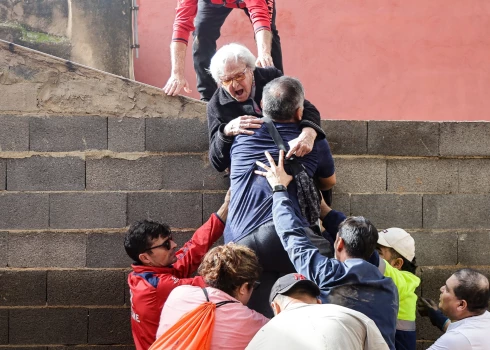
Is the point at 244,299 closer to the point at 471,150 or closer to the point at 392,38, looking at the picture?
the point at 471,150

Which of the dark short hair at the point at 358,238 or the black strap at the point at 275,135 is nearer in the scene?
the dark short hair at the point at 358,238

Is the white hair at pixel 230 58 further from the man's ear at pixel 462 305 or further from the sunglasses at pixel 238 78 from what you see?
the man's ear at pixel 462 305

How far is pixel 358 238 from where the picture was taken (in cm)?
341

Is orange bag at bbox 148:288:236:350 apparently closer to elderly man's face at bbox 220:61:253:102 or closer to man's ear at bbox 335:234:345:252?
man's ear at bbox 335:234:345:252

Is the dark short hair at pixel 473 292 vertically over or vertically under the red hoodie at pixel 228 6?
under

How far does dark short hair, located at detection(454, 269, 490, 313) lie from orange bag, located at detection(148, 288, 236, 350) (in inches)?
48.4

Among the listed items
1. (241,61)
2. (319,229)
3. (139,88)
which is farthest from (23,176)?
(319,229)

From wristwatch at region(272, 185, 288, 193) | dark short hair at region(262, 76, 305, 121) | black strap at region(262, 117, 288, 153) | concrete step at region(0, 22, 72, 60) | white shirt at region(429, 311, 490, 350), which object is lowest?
white shirt at region(429, 311, 490, 350)

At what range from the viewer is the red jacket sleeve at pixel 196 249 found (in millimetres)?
4102

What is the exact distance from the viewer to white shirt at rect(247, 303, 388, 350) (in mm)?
2721

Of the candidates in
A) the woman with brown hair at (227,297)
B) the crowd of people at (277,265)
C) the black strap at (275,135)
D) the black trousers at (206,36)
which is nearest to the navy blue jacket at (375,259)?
the crowd of people at (277,265)

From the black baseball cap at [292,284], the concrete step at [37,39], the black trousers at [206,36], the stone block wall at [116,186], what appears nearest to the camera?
the black baseball cap at [292,284]

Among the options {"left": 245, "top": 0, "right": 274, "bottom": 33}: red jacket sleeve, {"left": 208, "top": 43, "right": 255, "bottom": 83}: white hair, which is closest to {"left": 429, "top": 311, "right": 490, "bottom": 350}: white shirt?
{"left": 208, "top": 43, "right": 255, "bottom": 83}: white hair

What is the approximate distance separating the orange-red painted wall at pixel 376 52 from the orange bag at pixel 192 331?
5.72 m
